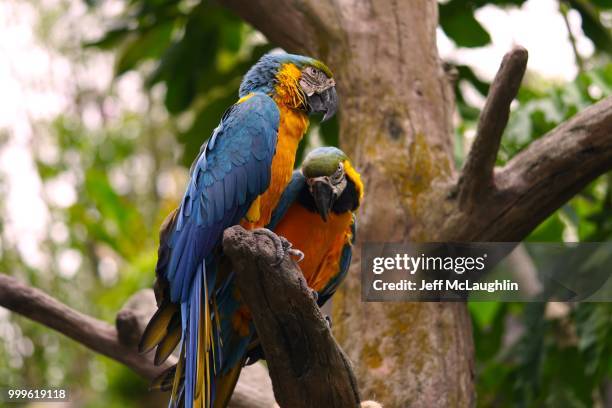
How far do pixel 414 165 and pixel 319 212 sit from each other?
65cm

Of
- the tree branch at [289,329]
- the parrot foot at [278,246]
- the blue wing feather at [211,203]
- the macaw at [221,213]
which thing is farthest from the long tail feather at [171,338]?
the parrot foot at [278,246]

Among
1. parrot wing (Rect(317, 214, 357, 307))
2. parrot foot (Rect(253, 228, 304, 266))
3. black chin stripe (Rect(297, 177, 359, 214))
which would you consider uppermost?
black chin stripe (Rect(297, 177, 359, 214))

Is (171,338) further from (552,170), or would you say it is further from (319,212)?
(552,170)

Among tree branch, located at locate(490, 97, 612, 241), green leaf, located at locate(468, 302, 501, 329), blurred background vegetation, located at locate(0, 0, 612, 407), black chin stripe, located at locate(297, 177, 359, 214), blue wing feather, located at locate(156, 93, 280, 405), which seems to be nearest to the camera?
blue wing feather, located at locate(156, 93, 280, 405)

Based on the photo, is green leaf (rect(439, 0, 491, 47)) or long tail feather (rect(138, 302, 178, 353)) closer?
long tail feather (rect(138, 302, 178, 353))

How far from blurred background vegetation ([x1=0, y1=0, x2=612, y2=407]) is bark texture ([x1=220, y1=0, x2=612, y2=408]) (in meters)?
0.31

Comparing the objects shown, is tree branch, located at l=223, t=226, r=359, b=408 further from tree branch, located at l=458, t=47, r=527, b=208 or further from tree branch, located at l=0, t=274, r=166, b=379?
tree branch, located at l=0, t=274, r=166, b=379

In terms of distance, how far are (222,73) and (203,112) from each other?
0.31 meters

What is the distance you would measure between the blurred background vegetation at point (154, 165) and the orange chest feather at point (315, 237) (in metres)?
1.00

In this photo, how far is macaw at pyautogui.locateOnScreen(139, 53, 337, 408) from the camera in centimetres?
188

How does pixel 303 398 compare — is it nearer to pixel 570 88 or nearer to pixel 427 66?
pixel 427 66

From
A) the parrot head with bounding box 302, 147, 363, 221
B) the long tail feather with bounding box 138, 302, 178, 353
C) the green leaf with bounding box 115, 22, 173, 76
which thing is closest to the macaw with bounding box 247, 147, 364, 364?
the parrot head with bounding box 302, 147, 363, 221

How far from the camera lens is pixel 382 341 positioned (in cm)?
260

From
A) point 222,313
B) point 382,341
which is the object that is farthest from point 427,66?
point 222,313
